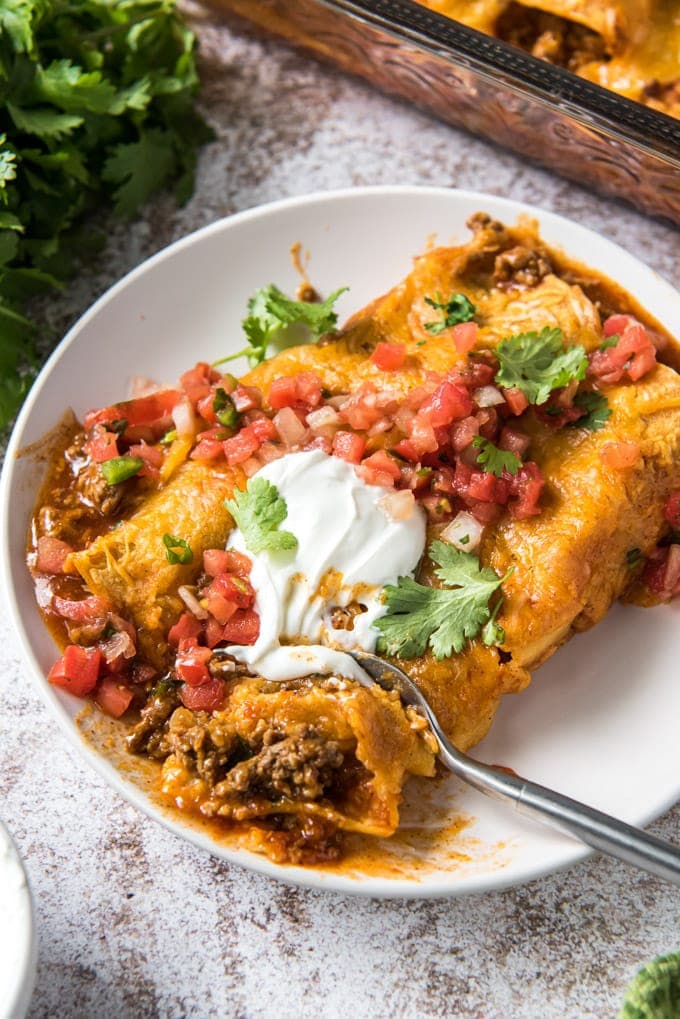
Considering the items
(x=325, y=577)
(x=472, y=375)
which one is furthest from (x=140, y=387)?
(x=472, y=375)

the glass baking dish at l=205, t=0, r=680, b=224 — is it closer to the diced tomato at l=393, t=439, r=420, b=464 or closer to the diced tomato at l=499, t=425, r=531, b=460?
the diced tomato at l=499, t=425, r=531, b=460

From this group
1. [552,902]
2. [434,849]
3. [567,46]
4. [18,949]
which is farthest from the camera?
[567,46]

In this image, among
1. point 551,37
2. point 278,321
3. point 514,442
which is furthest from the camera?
point 551,37

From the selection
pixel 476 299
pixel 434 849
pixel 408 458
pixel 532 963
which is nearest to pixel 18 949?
pixel 434 849

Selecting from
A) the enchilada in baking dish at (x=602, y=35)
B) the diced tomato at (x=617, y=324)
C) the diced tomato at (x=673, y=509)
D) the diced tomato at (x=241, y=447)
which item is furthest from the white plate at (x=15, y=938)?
the enchilada in baking dish at (x=602, y=35)

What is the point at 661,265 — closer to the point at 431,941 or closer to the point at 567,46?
the point at 567,46

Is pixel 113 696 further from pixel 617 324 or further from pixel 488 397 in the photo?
pixel 617 324

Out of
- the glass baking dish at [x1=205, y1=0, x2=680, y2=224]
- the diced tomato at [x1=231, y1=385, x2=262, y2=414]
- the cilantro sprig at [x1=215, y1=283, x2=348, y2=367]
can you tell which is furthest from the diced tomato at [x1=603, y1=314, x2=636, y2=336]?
the diced tomato at [x1=231, y1=385, x2=262, y2=414]
